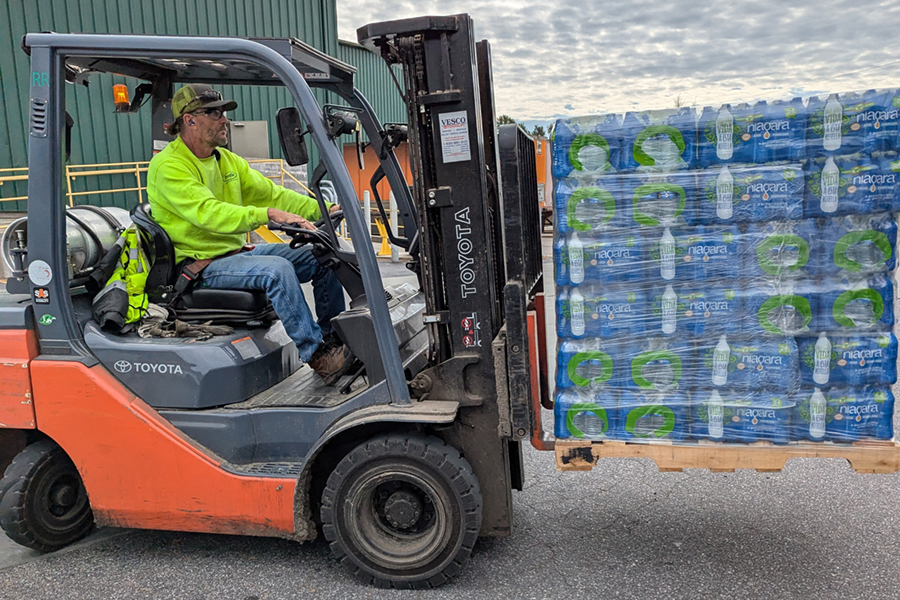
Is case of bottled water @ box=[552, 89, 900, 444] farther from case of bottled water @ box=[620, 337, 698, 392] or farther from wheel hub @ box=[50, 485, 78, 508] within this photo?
wheel hub @ box=[50, 485, 78, 508]

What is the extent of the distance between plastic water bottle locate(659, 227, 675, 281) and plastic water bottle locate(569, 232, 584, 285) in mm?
321

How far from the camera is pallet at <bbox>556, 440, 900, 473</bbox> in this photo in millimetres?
2873

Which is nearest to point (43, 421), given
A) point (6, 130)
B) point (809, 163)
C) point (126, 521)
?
point (126, 521)

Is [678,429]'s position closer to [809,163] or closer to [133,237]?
[809,163]

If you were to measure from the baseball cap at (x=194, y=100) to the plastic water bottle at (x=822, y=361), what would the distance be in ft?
9.92

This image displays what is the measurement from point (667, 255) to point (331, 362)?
175cm

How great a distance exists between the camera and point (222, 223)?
340 centimetres

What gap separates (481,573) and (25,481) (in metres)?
2.29

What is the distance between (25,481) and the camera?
3.51 meters

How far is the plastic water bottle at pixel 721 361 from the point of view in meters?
2.95

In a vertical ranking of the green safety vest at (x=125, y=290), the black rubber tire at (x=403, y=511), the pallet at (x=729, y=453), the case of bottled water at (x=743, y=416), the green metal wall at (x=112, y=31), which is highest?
the green metal wall at (x=112, y=31)

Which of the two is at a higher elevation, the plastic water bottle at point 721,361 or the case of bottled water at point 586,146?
the case of bottled water at point 586,146

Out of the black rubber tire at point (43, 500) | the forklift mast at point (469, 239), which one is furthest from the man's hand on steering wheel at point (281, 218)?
the black rubber tire at point (43, 500)

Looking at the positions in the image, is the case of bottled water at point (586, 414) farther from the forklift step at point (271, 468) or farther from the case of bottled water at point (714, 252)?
the forklift step at point (271, 468)
